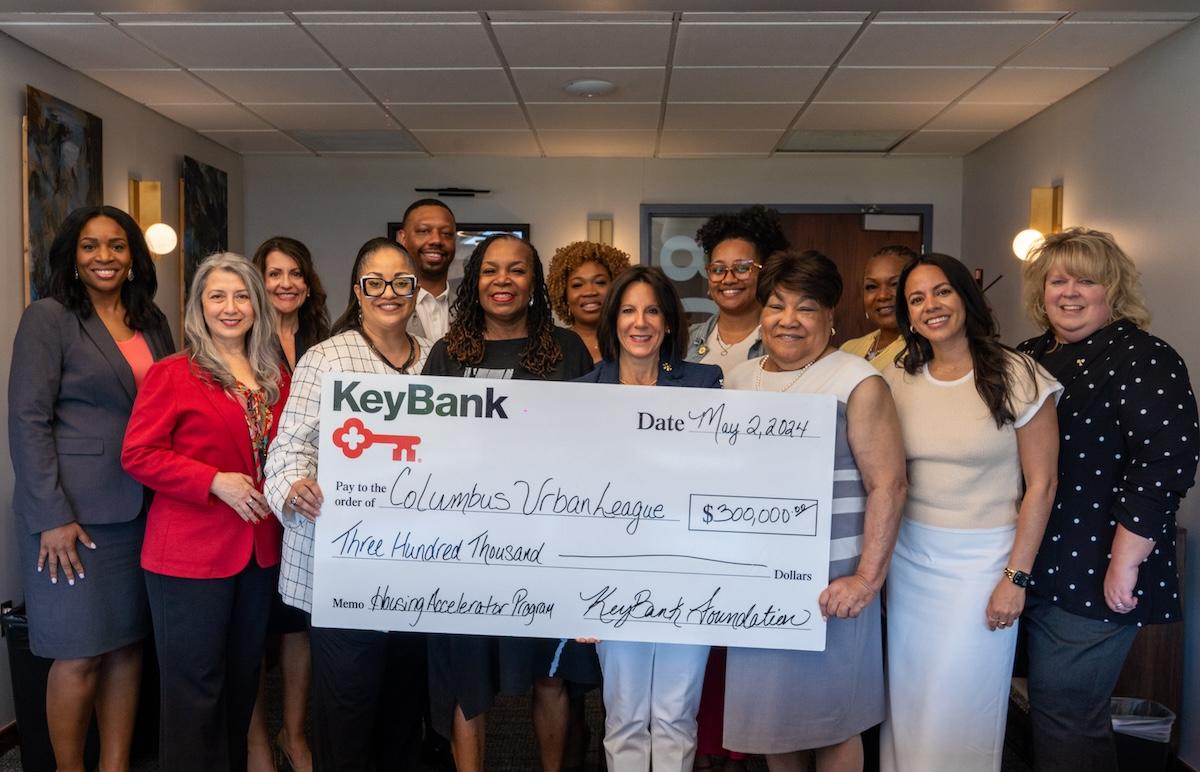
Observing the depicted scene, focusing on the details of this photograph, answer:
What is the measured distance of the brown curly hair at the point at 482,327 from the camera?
7.96 ft

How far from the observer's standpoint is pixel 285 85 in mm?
4590

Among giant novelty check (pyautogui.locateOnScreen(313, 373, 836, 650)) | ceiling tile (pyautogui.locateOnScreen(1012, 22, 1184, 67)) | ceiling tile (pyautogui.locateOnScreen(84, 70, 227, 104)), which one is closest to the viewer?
giant novelty check (pyautogui.locateOnScreen(313, 373, 836, 650))

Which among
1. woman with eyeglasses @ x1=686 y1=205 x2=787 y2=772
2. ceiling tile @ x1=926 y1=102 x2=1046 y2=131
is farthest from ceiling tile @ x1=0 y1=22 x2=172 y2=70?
ceiling tile @ x1=926 y1=102 x2=1046 y2=131

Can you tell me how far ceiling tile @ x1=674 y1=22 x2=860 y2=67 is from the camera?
12.0ft

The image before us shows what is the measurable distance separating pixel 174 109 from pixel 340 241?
170cm

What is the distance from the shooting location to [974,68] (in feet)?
13.8

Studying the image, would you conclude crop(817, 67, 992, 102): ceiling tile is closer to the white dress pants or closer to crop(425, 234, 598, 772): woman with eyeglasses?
crop(425, 234, 598, 772): woman with eyeglasses

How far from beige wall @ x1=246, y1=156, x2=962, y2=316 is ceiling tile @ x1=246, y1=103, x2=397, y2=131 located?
1.01 m

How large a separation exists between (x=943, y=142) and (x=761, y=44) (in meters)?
2.57

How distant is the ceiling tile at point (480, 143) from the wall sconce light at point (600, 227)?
2.08ft

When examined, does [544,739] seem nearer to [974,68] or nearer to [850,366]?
[850,366]

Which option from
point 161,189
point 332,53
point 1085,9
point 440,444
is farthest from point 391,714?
point 161,189

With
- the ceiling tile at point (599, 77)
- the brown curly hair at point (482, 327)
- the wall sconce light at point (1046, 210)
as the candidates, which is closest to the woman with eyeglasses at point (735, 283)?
the brown curly hair at point (482, 327)

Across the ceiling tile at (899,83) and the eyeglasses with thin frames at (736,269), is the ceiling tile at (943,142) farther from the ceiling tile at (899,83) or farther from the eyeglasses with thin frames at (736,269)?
the eyeglasses with thin frames at (736,269)
